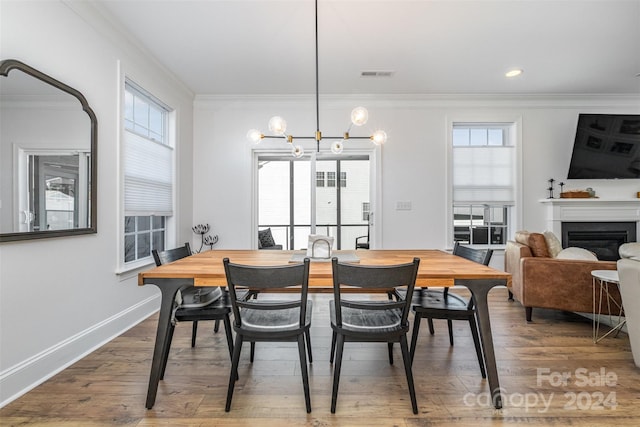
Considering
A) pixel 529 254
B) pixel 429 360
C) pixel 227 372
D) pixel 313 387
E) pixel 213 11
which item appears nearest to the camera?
pixel 313 387

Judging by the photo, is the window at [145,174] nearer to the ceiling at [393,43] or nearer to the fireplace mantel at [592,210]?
the ceiling at [393,43]

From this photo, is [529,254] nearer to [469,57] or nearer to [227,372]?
[469,57]

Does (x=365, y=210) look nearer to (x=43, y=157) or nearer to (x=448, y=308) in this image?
(x=448, y=308)

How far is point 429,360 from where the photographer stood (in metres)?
2.17

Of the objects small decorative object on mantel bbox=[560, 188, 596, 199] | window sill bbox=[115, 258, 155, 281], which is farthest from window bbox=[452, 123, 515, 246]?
window sill bbox=[115, 258, 155, 281]

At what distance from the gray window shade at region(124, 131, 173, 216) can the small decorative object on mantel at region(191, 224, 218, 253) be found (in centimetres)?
58

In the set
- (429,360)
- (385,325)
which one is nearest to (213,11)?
(385,325)

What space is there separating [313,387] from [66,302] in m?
1.75

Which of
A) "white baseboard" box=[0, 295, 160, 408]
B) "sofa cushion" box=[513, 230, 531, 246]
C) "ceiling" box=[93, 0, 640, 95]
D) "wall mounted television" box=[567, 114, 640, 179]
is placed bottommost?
"white baseboard" box=[0, 295, 160, 408]

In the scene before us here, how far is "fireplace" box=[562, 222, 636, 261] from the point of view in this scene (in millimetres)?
4129

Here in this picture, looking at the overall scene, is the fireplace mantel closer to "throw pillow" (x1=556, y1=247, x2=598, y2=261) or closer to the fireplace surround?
the fireplace surround

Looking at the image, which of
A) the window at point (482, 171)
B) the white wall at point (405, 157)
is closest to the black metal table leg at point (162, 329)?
the white wall at point (405, 157)

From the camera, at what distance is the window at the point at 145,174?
2869mm

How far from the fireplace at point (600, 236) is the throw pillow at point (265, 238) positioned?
414 centimetres
